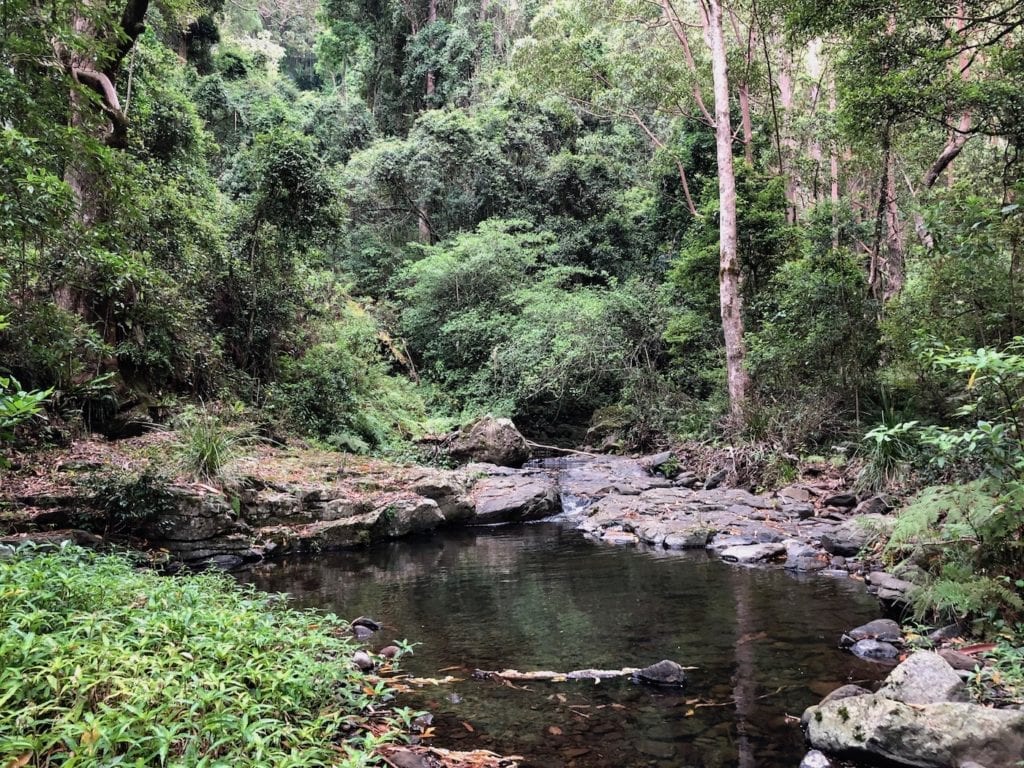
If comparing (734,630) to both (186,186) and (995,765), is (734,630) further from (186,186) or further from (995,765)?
(186,186)

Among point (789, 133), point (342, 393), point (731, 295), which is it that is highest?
point (789, 133)

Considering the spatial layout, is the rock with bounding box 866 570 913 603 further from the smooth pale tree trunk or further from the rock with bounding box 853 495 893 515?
the smooth pale tree trunk

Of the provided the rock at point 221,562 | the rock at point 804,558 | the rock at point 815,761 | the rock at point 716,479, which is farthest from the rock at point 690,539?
the rock at point 221,562

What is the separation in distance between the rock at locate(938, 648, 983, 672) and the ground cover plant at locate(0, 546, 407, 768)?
368 centimetres

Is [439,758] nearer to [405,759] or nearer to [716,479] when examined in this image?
[405,759]

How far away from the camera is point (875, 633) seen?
509 cm

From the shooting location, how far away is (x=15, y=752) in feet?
7.86

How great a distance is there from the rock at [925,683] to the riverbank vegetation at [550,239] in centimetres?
124

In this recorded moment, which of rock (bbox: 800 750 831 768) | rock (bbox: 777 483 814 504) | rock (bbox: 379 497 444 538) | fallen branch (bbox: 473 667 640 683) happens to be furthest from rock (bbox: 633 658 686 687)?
rock (bbox: 777 483 814 504)

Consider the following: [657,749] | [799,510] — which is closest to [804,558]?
[799,510]

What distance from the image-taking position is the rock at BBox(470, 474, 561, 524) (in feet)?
37.9

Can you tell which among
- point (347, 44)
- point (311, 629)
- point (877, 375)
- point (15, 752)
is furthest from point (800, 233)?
point (347, 44)

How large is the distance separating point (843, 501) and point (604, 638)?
6.18 metres

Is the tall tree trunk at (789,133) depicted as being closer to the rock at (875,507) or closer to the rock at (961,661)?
the rock at (875,507)
